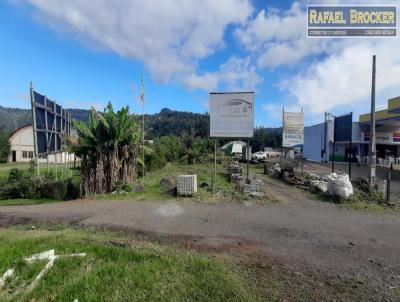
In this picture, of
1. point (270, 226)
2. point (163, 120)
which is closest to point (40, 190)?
point (270, 226)

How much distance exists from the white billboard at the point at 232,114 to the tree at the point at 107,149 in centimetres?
402

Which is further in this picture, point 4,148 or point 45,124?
point 4,148

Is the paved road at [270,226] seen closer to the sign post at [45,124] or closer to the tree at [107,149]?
the tree at [107,149]

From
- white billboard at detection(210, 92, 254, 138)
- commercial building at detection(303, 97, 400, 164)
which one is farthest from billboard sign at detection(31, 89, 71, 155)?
commercial building at detection(303, 97, 400, 164)

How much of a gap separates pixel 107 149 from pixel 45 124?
5.61m

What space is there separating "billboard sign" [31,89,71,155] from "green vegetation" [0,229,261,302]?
984 cm

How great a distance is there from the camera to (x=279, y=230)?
249 inches

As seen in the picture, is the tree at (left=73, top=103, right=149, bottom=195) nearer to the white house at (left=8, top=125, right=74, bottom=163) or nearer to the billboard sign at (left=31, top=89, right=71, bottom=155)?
the billboard sign at (left=31, top=89, right=71, bottom=155)

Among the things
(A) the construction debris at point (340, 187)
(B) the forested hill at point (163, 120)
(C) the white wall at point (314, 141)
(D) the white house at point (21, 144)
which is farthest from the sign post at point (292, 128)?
(D) the white house at point (21, 144)

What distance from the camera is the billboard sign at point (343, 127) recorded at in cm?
1467

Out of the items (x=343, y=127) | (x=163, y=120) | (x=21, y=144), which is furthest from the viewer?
(x=163, y=120)

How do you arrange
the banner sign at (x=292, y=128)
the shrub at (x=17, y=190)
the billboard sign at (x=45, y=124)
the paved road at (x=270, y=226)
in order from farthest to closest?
the banner sign at (x=292, y=128) → the billboard sign at (x=45, y=124) → the shrub at (x=17, y=190) → the paved road at (x=270, y=226)

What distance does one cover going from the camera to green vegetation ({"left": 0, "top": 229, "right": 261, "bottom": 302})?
3.38m

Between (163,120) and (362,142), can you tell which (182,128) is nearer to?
(163,120)
